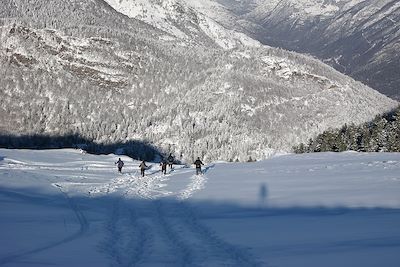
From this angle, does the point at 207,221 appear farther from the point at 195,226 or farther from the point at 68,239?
the point at 68,239

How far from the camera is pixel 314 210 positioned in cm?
1975

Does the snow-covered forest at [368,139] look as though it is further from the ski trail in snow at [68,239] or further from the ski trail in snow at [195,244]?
the ski trail in snow at [68,239]

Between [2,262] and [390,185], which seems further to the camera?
[390,185]

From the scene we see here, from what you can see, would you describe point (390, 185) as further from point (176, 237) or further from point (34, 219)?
point (34, 219)

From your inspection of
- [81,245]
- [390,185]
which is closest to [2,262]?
[81,245]

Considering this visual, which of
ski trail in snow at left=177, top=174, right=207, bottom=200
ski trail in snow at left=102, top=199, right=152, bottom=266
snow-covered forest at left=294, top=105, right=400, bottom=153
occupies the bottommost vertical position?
ski trail in snow at left=102, top=199, right=152, bottom=266

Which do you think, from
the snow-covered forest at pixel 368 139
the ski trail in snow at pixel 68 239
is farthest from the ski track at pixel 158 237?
the snow-covered forest at pixel 368 139

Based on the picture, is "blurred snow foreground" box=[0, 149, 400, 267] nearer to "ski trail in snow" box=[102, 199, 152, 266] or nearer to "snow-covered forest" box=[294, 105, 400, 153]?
"ski trail in snow" box=[102, 199, 152, 266]

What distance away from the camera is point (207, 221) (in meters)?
18.8

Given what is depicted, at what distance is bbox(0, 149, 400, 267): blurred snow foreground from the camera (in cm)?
1249

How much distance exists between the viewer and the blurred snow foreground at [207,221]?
12492mm

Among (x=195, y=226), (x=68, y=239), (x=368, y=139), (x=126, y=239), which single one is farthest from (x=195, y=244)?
(x=368, y=139)

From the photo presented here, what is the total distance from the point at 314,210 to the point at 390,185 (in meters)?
7.58

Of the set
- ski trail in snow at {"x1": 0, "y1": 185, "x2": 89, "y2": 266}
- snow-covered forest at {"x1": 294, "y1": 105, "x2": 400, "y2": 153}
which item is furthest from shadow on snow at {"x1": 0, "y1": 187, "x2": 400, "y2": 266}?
snow-covered forest at {"x1": 294, "y1": 105, "x2": 400, "y2": 153}
